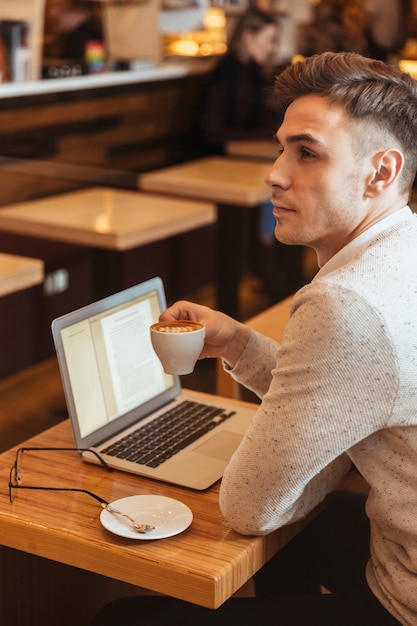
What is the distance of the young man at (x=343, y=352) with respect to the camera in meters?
1.17

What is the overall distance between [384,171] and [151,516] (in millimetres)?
594

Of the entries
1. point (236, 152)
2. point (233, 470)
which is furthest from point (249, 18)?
point (233, 470)

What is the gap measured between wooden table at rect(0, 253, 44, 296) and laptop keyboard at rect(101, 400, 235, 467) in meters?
1.19

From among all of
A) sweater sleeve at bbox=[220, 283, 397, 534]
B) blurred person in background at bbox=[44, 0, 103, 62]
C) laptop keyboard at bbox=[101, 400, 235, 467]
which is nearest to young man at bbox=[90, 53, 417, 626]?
sweater sleeve at bbox=[220, 283, 397, 534]

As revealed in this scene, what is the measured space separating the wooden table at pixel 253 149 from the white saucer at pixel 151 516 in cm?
373

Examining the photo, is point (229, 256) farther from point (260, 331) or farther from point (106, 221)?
point (260, 331)

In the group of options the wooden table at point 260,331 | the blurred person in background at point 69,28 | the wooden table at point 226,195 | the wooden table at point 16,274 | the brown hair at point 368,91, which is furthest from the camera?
the blurred person in background at point 69,28

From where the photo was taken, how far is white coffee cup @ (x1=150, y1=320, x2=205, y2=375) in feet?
4.44

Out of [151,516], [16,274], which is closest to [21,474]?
[151,516]

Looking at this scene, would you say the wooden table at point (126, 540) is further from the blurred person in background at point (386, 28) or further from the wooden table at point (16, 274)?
the blurred person in background at point (386, 28)

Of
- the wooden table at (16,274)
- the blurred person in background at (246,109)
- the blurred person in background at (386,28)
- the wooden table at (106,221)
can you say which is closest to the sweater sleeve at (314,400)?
the wooden table at (16,274)

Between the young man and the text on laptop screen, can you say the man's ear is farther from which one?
the text on laptop screen

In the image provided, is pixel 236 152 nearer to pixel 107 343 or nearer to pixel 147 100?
pixel 147 100

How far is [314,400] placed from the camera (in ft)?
3.83
